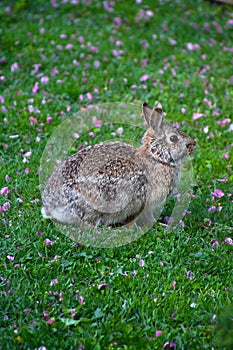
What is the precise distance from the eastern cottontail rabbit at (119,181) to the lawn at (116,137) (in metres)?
0.28

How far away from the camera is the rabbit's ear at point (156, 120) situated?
5617mm

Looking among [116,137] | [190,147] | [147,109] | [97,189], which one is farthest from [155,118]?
[116,137]

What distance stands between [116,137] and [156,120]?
1572mm

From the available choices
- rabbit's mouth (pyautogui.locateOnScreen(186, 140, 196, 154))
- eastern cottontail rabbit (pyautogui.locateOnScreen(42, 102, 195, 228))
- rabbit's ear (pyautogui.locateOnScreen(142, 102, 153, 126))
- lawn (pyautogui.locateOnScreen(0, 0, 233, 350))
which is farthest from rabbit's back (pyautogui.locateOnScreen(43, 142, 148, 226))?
rabbit's mouth (pyautogui.locateOnScreen(186, 140, 196, 154))

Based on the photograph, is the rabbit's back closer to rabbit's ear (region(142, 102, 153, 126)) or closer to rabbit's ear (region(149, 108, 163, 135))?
rabbit's ear (region(149, 108, 163, 135))

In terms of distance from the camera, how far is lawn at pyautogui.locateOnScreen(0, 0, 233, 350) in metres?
4.39

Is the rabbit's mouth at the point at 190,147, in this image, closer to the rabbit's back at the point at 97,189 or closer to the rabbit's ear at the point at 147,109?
the rabbit's ear at the point at 147,109

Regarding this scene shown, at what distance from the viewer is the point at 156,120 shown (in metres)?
5.64

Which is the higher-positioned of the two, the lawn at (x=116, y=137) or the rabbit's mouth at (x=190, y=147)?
the rabbit's mouth at (x=190, y=147)

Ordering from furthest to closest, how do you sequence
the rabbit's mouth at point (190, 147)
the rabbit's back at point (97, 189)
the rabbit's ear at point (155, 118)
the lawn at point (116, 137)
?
1. the rabbit's mouth at point (190, 147)
2. the rabbit's ear at point (155, 118)
3. the rabbit's back at point (97, 189)
4. the lawn at point (116, 137)

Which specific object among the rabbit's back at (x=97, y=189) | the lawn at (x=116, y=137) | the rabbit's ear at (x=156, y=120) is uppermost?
the rabbit's ear at (x=156, y=120)

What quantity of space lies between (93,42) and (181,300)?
244 inches

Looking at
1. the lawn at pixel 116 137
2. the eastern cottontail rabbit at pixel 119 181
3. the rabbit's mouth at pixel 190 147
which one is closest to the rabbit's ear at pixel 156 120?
the eastern cottontail rabbit at pixel 119 181

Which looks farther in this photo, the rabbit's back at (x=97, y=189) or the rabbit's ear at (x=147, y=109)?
the rabbit's ear at (x=147, y=109)
